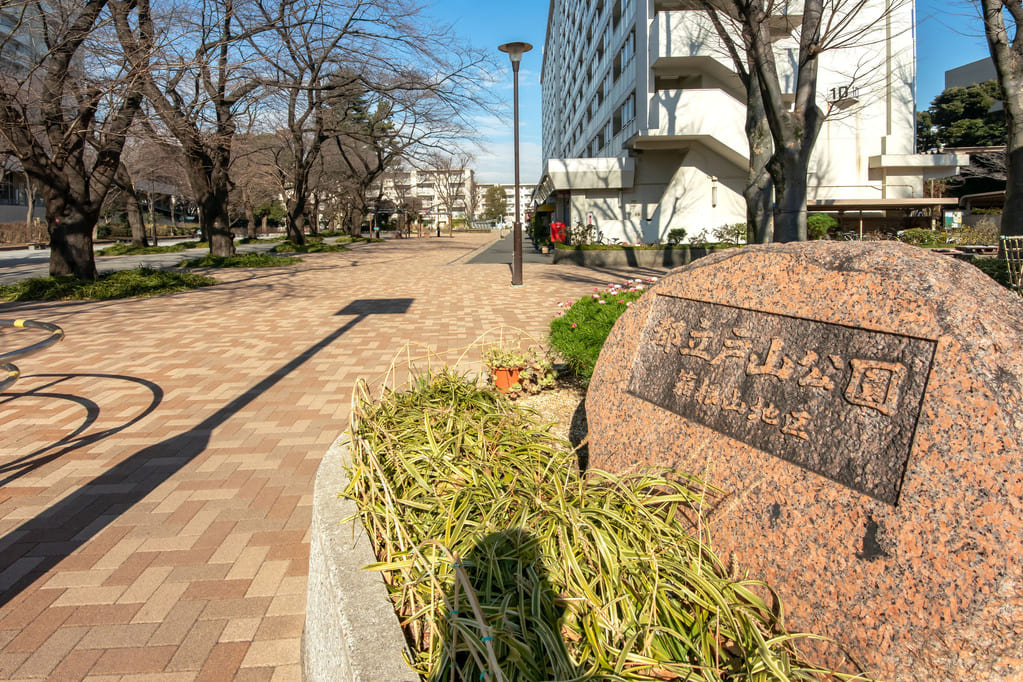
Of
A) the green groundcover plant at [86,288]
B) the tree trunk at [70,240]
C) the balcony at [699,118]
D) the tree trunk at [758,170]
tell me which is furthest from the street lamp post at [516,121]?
the tree trunk at [70,240]

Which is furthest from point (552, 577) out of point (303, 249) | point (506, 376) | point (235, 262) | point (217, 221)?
point (303, 249)

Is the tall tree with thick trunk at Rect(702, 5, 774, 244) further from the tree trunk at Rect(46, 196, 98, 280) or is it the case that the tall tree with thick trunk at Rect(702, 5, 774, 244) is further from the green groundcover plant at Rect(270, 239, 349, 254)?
the green groundcover plant at Rect(270, 239, 349, 254)

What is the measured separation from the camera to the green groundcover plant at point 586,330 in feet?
17.3

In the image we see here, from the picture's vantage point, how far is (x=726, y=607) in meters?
1.90

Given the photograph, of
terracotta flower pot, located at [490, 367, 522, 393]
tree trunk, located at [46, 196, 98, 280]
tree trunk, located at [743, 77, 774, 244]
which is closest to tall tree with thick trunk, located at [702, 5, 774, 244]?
tree trunk, located at [743, 77, 774, 244]

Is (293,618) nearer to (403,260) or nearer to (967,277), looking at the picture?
(967,277)

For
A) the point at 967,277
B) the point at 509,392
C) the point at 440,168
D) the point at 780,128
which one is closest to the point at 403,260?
the point at 440,168

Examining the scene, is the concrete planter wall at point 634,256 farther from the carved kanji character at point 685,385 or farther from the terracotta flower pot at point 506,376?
the carved kanji character at point 685,385

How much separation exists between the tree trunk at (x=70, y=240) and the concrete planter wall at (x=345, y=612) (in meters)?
15.3

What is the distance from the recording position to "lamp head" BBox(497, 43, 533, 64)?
15.2 m

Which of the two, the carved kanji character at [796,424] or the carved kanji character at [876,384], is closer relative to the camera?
the carved kanji character at [876,384]

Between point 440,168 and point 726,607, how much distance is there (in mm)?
27144

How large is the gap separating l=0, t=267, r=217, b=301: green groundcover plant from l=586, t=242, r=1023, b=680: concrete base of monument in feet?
47.8

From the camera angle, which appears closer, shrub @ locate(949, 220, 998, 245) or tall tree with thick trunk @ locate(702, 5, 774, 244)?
tall tree with thick trunk @ locate(702, 5, 774, 244)
